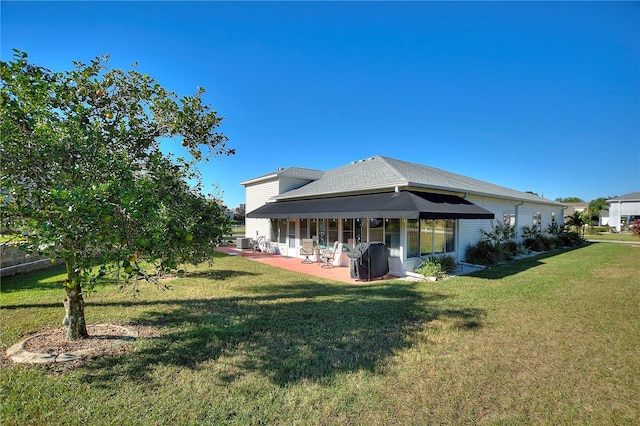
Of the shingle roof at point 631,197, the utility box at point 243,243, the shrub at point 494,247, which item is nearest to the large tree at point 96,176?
the shrub at point 494,247

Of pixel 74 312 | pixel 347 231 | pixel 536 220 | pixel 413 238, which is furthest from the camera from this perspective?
pixel 536 220

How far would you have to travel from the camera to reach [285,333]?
21.3 ft

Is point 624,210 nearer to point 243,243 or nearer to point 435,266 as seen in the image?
point 435,266

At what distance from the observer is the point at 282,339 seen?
6141 mm

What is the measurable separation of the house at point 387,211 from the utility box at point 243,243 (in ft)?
4.82

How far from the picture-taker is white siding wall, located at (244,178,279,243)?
24.0 metres

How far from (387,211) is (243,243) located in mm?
16474

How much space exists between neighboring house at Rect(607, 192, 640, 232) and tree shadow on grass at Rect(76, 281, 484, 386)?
71531 mm

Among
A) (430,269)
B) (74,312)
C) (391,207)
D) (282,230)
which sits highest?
(391,207)

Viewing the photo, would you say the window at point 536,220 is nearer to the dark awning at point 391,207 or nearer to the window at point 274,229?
the dark awning at point 391,207

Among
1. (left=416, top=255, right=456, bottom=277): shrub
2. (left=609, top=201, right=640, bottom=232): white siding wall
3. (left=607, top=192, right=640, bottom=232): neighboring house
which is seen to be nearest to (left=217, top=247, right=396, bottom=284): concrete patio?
(left=416, top=255, right=456, bottom=277): shrub

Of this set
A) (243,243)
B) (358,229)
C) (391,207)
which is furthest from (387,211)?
(243,243)

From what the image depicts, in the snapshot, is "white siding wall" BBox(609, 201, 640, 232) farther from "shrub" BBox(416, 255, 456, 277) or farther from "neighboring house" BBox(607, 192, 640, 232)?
"shrub" BBox(416, 255, 456, 277)

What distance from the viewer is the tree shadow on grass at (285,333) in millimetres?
4926
